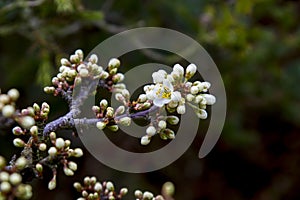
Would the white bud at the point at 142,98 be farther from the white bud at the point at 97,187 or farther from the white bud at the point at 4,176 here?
the white bud at the point at 4,176

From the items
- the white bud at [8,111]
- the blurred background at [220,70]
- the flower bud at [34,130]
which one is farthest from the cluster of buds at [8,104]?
the blurred background at [220,70]

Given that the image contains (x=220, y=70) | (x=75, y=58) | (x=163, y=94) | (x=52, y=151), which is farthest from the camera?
(x=220, y=70)

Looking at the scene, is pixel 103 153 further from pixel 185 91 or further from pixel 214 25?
pixel 185 91

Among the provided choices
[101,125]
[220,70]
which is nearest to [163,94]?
[101,125]

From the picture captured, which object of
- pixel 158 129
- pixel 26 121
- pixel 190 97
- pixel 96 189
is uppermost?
pixel 190 97

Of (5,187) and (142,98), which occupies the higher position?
(142,98)

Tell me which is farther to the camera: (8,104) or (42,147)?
(42,147)

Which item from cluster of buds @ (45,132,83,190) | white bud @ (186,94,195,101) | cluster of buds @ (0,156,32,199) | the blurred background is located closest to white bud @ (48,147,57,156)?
cluster of buds @ (45,132,83,190)

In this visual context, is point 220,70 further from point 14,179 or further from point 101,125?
point 14,179
